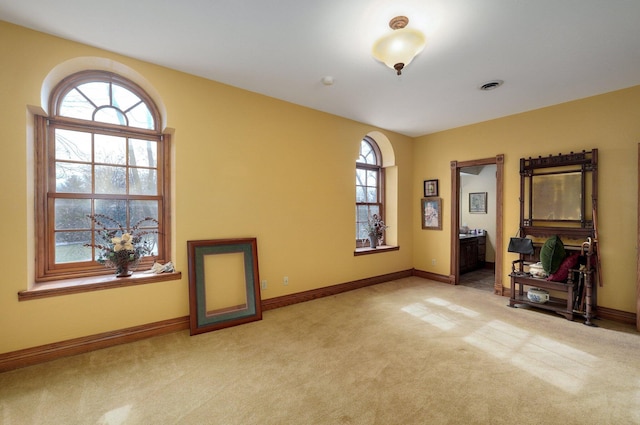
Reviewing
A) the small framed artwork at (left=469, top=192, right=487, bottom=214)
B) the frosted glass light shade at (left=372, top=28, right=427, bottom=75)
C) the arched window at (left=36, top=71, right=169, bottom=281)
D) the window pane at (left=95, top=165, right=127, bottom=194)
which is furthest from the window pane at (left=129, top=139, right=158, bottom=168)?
the small framed artwork at (left=469, top=192, right=487, bottom=214)

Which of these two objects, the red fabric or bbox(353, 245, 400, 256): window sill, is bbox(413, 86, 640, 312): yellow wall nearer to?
the red fabric

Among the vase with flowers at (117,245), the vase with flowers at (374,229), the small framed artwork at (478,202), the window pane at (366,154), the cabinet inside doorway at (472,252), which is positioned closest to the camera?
the vase with flowers at (117,245)

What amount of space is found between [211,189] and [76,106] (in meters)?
1.45

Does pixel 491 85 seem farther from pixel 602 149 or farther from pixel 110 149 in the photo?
pixel 110 149

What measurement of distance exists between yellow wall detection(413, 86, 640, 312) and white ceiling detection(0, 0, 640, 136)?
27 centimetres

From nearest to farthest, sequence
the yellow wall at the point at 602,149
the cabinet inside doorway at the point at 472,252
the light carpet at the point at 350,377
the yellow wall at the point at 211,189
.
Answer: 1. the light carpet at the point at 350,377
2. the yellow wall at the point at 211,189
3. the yellow wall at the point at 602,149
4. the cabinet inside doorway at the point at 472,252

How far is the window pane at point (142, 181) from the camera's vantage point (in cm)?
296

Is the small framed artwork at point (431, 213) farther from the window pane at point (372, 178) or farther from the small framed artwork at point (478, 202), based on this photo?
the small framed artwork at point (478, 202)

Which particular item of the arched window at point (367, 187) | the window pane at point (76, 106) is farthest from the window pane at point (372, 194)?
the window pane at point (76, 106)

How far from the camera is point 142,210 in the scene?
3023 millimetres

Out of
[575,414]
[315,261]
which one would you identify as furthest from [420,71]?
[575,414]

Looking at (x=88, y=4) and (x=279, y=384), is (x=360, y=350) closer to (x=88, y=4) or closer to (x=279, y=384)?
(x=279, y=384)

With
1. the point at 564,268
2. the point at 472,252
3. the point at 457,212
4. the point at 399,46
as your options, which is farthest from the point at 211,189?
the point at 472,252

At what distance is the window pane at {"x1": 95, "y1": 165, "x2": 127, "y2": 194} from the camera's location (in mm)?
2797
